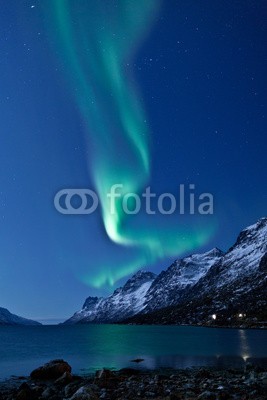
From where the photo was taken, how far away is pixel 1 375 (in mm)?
41562

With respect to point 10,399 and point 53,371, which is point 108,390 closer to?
point 10,399

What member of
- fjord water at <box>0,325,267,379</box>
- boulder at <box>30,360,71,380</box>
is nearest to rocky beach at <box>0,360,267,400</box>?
boulder at <box>30,360,71,380</box>

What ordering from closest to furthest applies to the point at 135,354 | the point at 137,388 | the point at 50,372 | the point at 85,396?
the point at 85,396, the point at 137,388, the point at 50,372, the point at 135,354

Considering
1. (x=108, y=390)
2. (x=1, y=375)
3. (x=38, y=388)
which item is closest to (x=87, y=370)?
(x=1, y=375)

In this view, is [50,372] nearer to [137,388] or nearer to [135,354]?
[137,388]

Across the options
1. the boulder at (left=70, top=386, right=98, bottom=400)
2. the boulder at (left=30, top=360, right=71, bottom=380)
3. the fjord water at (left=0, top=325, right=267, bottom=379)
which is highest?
the fjord water at (left=0, top=325, right=267, bottom=379)

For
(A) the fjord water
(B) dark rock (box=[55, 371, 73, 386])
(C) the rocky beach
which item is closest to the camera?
(C) the rocky beach

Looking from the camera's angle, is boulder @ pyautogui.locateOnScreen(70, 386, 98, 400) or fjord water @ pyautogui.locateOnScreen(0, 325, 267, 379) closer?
boulder @ pyautogui.locateOnScreen(70, 386, 98, 400)

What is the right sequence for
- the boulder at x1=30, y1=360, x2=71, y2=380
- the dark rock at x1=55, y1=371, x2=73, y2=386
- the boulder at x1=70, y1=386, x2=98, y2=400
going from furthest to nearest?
the boulder at x1=30, y1=360, x2=71, y2=380 < the dark rock at x1=55, y1=371, x2=73, y2=386 < the boulder at x1=70, y1=386, x2=98, y2=400

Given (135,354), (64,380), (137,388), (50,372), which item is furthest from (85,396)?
(135,354)

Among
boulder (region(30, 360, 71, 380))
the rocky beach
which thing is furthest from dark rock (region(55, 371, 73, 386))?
boulder (region(30, 360, 71, 380))

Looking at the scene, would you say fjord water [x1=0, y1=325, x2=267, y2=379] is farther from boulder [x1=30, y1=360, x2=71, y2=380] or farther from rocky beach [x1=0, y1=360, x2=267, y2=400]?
rocky beach [x1=0, y1=360, x2=267, y2=400]

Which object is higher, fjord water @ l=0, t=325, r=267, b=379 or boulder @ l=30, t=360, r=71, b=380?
fjord water @ l=0, t=325, r=267, b=379

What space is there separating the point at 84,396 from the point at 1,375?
23665 mm
